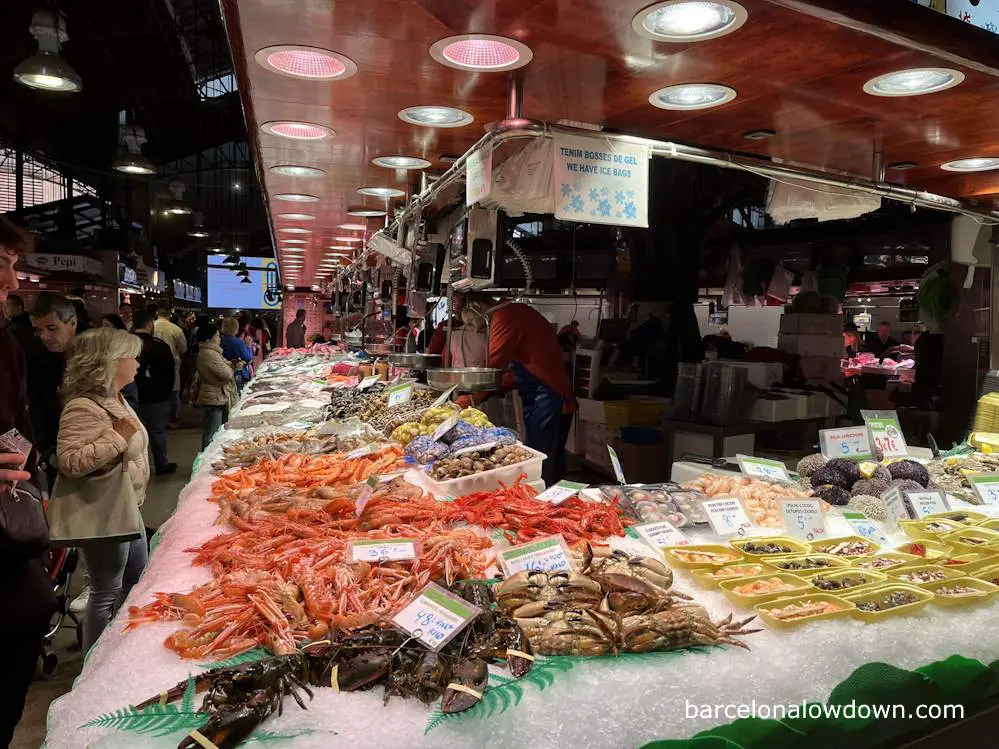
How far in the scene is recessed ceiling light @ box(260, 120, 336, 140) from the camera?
4.36 meters

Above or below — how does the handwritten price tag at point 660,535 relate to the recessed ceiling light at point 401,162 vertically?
below

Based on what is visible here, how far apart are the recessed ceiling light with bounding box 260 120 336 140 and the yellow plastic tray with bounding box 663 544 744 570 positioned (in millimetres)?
3476

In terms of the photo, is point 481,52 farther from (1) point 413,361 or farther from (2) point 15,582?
(2) point 15,582

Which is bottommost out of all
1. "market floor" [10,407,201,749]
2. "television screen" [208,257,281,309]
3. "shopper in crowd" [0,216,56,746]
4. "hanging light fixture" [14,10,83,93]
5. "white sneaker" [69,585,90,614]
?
"market floor" [10,407,201,749]

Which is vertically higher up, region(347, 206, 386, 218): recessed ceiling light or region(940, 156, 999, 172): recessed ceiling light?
region(940, 156, 999, 172): recessed ceiling light

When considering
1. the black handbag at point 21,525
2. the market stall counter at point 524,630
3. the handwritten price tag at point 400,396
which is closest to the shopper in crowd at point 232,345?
the handwritten price tag at point 400,396

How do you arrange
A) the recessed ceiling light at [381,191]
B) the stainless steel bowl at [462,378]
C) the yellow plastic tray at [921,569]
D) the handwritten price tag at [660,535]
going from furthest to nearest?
1. the recessed ceiling light at [381,191]
2. the stainless steel bowl at [462,378]
3. the handwritten price tag at [660,535]
4. the yellow plastic tray at [921,569]

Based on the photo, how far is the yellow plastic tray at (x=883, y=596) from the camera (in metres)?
1.93

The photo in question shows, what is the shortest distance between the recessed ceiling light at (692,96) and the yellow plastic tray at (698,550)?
7.35 ft

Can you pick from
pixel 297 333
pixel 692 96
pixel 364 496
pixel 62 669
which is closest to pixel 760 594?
pixel 364 496

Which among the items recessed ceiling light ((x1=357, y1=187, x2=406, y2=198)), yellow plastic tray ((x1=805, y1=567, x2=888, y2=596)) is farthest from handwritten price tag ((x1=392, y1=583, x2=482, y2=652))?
recessed ceiling light ((x1=357, y1=187, x2=406, y2=198))

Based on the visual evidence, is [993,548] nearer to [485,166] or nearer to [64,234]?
[485,166]

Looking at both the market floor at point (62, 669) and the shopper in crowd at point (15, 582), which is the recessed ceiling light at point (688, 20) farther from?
the market floor at point (62, 669)

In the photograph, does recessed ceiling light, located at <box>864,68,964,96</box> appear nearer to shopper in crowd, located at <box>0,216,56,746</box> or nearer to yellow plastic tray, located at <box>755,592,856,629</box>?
yellow plastic tray, located at <box>755,592,856,629</box>
